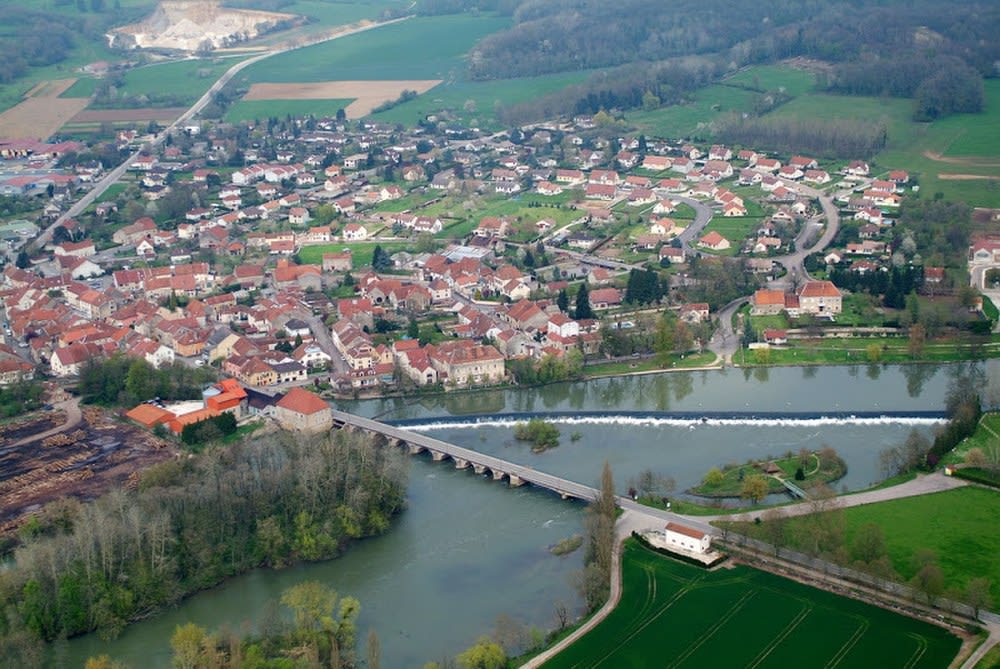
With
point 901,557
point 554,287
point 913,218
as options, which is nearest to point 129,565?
point 901,557

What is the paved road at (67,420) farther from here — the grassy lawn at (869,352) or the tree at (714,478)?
the grassy lawn at (869,352)

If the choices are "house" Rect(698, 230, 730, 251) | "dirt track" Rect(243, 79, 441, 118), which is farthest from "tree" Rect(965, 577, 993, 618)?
"dirt track" Rect(243, 79, 441, 118)

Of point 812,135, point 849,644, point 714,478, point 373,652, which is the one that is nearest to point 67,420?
point 373,652

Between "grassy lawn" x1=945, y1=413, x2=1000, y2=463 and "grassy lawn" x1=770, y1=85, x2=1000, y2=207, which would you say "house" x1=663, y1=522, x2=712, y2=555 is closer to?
"grassy lawn" x1=945, y1=413, x2=1000, y2=463

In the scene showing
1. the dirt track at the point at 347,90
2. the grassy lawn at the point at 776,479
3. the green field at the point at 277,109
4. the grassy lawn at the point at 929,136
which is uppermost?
the dirt track at the point at 347,90

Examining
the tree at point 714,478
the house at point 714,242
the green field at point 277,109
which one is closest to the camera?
the tree at point 714,478

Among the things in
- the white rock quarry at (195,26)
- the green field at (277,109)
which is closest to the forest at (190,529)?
the green field at (277,109)

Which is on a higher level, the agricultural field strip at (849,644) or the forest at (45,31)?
the forest at (45,31)
